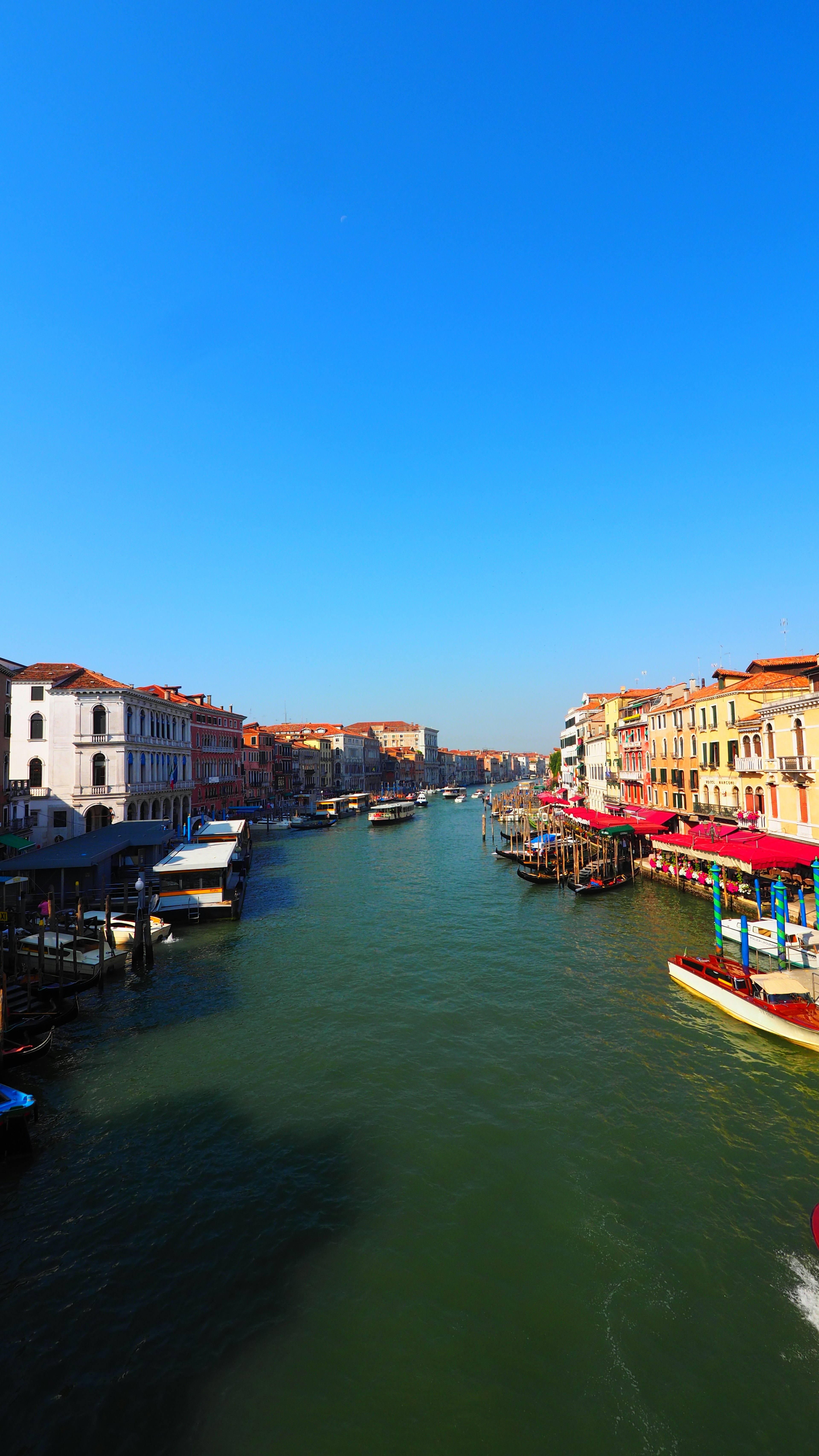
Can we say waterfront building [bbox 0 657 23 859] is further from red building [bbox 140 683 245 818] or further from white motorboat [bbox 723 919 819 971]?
white motorboat [bbox 723 919 819 971]

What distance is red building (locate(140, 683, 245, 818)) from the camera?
6300cm

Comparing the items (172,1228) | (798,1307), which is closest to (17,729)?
(172,1228)

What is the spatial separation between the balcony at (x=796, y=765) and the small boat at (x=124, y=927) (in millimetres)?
26444

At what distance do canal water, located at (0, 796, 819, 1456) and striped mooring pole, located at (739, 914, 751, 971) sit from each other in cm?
198

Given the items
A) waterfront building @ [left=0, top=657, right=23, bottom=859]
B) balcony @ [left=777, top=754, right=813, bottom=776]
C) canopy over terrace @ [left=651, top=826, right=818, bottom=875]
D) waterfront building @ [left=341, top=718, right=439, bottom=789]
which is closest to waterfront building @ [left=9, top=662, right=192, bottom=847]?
waterfront building @ [left=0, top=657, right=23, bottom=859]

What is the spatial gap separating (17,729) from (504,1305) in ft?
139

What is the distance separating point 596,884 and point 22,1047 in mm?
27711

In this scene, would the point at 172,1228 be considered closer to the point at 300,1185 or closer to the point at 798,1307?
the point at 300,1185

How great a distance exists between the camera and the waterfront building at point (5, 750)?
98.0 ft

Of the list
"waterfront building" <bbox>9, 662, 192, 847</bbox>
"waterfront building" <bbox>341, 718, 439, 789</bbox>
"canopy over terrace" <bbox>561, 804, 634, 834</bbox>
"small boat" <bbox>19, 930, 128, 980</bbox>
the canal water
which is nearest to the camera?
the canal water

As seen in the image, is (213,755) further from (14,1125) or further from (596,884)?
(14,1125)

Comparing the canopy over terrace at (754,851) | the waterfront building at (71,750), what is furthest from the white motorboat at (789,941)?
the waterfront building at (71,750)

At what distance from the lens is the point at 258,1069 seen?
15336mm

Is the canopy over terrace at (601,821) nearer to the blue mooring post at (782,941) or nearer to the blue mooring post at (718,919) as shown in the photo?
the blue mooring post at (718,919)
